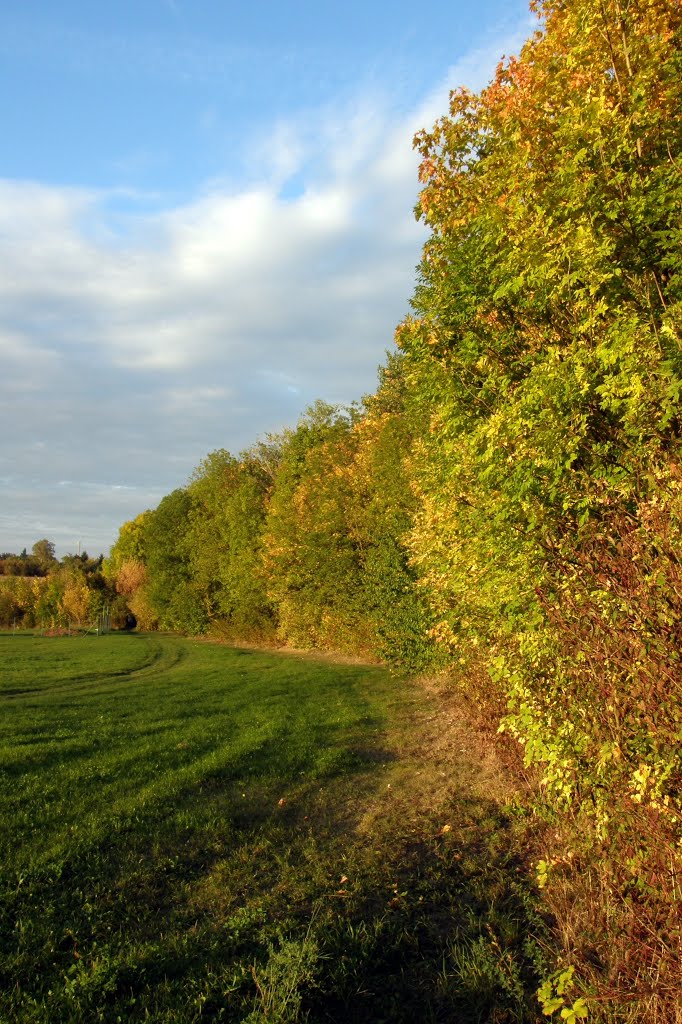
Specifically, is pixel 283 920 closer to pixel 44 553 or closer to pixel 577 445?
pixel 577 445

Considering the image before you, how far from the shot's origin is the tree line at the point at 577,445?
13.0 ft

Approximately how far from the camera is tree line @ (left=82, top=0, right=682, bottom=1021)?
3961mm

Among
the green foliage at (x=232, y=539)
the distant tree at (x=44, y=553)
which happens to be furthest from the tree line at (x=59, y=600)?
the distant tree at (x=44, y=553)

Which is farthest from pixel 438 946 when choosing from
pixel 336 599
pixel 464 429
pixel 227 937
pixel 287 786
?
pixel 336 599

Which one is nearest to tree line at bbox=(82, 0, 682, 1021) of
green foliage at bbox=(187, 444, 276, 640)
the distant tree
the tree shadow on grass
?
the tree shadow on grass

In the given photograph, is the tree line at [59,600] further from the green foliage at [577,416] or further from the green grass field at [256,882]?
the green foliage at [577,416]

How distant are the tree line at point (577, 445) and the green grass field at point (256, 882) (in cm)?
86

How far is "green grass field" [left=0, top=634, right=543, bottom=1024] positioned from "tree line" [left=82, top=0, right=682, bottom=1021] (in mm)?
863

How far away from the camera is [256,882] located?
19.8ft

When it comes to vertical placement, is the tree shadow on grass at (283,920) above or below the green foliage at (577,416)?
below

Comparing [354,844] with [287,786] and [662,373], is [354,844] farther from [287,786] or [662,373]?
[662,373]

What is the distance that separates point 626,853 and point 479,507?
5185 mm

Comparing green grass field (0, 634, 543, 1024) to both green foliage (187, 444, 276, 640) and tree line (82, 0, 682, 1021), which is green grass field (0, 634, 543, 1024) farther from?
green foliage (187, 444, 276, 640)

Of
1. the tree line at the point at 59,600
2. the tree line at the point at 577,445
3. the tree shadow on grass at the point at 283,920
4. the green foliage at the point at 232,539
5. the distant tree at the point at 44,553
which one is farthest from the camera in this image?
the distant tree at the point at 44,553
